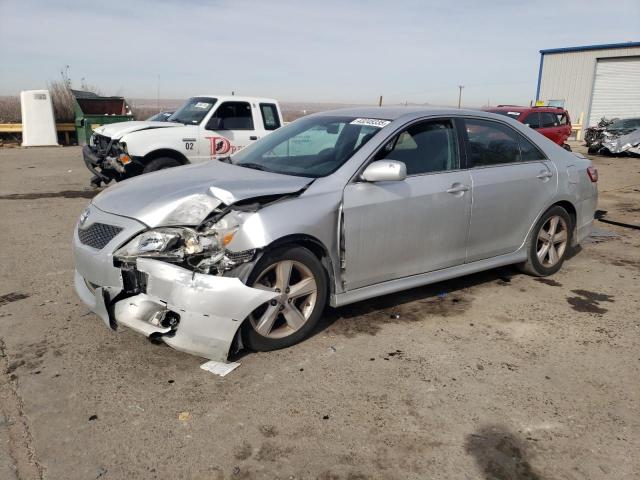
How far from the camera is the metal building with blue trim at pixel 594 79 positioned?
30.2 meters

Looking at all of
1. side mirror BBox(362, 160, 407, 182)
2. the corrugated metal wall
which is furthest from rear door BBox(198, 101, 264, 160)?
the corrugated metal wall

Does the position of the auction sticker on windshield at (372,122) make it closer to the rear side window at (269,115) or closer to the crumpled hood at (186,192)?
the crumpled hood at (186,192)

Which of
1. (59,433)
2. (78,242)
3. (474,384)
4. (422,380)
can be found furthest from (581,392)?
(78,242)

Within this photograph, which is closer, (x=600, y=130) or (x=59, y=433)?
(x=59, y=433)

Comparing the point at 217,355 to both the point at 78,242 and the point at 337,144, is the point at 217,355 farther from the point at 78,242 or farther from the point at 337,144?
the point at 337,144

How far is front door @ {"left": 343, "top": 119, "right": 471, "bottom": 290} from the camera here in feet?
12.5

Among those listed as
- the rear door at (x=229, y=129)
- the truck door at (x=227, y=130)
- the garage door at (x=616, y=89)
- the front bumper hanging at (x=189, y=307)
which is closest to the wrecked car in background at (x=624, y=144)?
the garage door at (x=616, y=89)

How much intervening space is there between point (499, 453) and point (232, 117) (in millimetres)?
8195

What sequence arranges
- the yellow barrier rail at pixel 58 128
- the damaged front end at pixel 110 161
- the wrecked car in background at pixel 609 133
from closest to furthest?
1. the damaged front end at pixel 110 161
2. the wrecked car in background at pixel 609 133
3. the yellow barrier rail at pixel 58 128

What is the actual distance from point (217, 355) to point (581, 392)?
224cm

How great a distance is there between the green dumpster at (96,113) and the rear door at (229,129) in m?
8.67

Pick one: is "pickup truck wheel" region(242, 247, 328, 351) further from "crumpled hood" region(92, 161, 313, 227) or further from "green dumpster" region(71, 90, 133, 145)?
"green dumpster" region(71, 90, 133, 145)

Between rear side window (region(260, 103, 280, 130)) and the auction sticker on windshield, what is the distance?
19.5 ft

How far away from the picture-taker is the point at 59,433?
2768 millimetres
